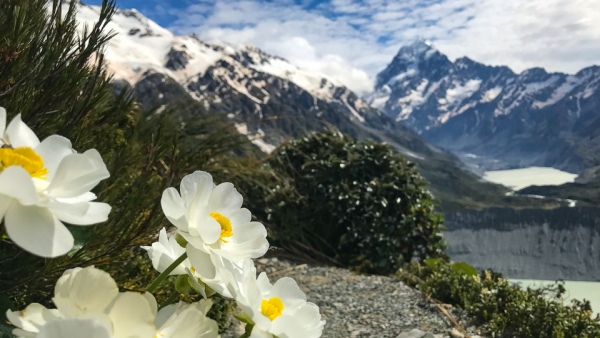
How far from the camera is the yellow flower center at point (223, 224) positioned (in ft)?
2.23

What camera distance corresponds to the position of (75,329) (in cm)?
39

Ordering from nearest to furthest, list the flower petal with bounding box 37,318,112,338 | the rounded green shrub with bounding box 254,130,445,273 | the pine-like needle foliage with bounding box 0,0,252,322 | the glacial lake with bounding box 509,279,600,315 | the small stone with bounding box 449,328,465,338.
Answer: the flower petal with bounding box 37,318,112,338
the pine-like needle foliage with bounding box 0,0,252,322
the small stone with bounding box 449,328,465,338
the glacial lake with bounding box 509,279,600,315
the rounded green shrub with bounding box 254,130,445,273

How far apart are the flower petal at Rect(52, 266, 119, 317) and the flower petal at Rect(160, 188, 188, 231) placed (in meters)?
0.16

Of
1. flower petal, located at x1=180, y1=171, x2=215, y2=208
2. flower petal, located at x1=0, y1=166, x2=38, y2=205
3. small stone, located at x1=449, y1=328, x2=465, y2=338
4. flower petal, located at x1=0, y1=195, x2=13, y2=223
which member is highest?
flower petal, located at x1=0, y1=166, x2=38, y2=205

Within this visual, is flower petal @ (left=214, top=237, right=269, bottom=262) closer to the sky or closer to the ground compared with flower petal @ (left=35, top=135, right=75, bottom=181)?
closer to the ground

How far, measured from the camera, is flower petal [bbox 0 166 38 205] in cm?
41

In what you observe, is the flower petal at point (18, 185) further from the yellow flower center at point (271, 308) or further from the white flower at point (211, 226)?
the yellow flower center at point (271, 308)

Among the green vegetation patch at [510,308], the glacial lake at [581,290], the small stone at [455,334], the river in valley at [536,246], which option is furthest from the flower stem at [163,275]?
the glacial lake at [581,290]

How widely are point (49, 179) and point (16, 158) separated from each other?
0.03 metres

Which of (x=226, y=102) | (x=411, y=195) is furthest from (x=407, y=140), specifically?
(x=411, y=195)

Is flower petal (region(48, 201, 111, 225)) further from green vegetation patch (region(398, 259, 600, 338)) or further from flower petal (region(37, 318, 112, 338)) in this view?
green vegetation patch (region(398, 259, 600, 338))

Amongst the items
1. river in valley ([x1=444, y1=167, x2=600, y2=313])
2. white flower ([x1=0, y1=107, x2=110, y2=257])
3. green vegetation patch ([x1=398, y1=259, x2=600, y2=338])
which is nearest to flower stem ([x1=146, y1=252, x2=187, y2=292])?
white flower ([x1=0, y1=107, x2=110, y2=257])

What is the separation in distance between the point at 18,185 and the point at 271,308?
0.33 metres

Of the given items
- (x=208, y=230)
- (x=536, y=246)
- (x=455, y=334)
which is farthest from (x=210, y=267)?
(x=536, y=246)
